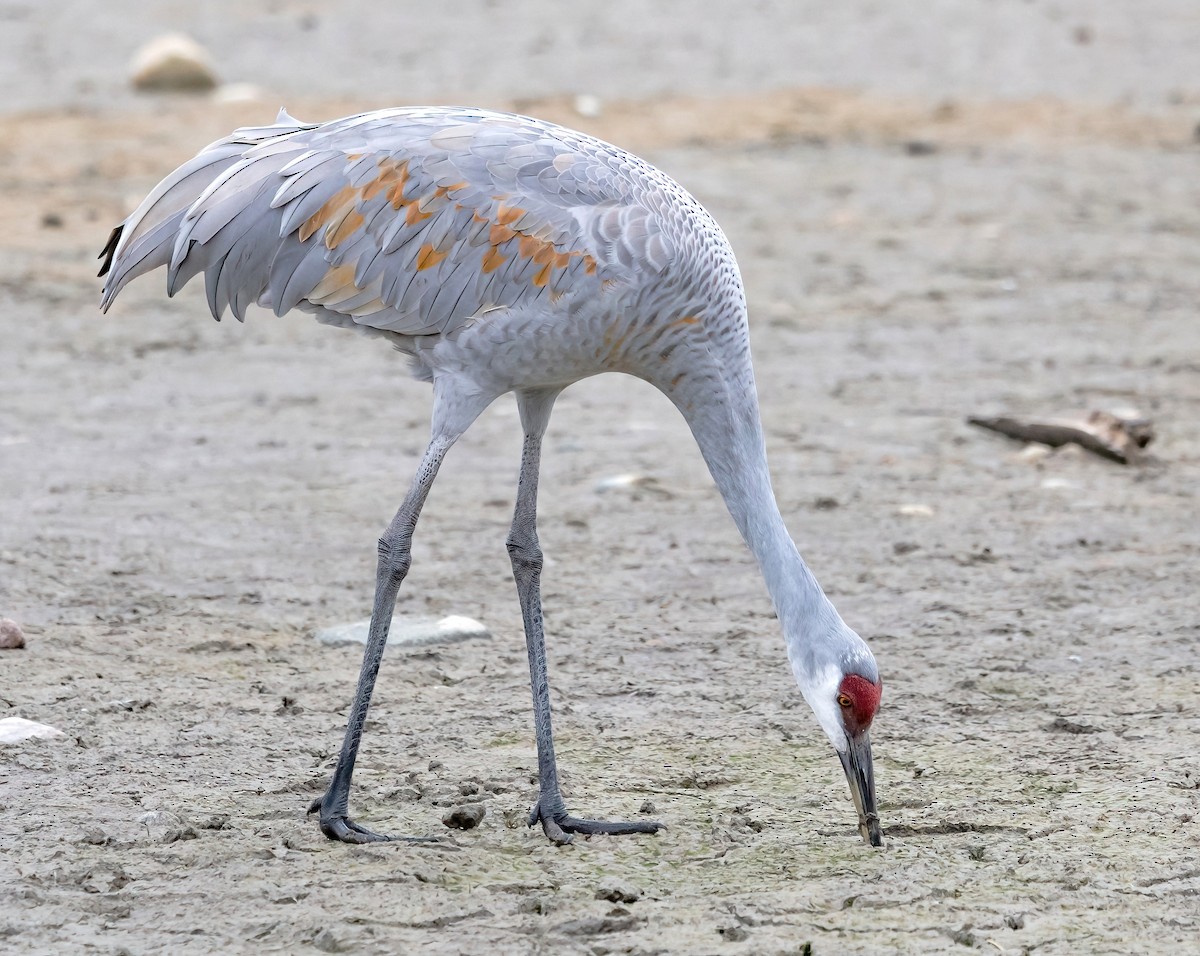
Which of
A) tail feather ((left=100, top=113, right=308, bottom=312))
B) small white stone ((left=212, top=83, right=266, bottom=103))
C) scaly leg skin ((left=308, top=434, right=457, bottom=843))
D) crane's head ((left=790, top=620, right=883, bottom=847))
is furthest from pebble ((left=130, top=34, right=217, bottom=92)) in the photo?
crane's head ((left=790, top=620, right=883, bottom=847))

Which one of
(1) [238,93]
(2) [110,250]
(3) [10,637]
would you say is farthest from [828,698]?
(1) [238,93]

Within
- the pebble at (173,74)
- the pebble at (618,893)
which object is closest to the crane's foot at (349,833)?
the pebble at (618,893)

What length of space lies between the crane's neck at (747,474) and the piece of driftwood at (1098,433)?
3559 mm

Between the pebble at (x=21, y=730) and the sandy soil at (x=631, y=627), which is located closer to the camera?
the sandy soil at (x=631, y=627)

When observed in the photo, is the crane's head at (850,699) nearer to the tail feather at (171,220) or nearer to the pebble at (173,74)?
the tail feather at (171,220)

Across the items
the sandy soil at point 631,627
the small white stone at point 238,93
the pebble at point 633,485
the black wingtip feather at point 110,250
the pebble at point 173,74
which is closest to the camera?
the sandy soil at point 631,627

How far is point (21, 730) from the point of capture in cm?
520

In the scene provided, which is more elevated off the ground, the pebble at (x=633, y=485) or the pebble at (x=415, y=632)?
the pebble at (x=415, y=632)

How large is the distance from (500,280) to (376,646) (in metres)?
1.07

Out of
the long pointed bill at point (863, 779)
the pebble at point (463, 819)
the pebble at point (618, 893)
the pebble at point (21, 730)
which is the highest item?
the long pointed bill at point (863, 779)

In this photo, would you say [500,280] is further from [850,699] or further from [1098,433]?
[1098,433]

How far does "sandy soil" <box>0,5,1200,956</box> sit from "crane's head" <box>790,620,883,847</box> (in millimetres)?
156

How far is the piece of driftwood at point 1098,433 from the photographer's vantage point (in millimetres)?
8094

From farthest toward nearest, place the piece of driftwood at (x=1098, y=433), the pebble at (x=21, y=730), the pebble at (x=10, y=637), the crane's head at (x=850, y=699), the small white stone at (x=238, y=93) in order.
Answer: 1. the small white stone at (x=238, y=93)
2. the piece of driftwood at (x=1098, y=433)
3. the pebble at (x=10, y=637)
4. the pebble at (x=21, y=730)
5. the crane's head at (x=850, y=699)
